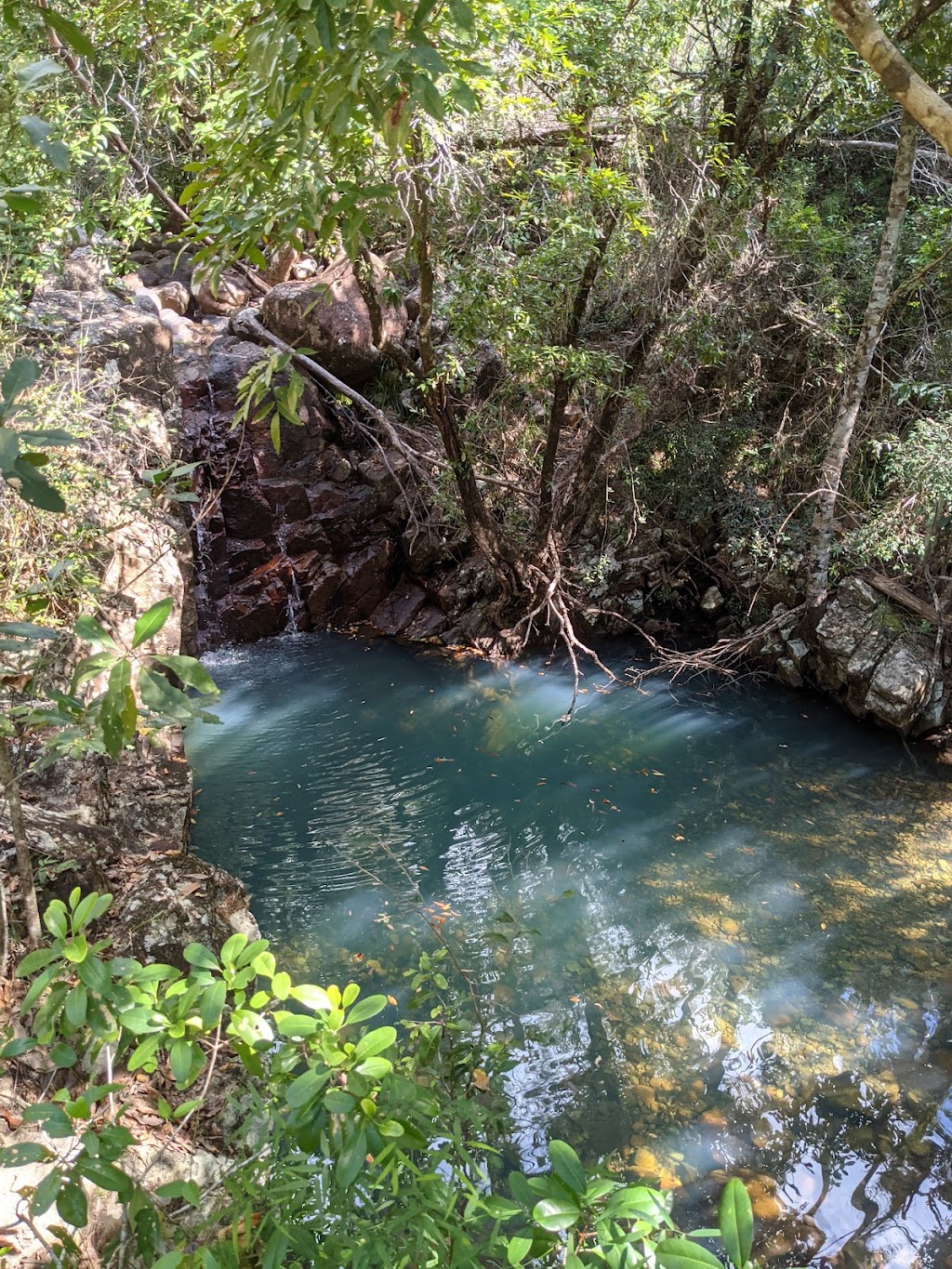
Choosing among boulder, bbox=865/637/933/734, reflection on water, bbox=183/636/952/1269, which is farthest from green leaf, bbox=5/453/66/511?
boulder, bbox=865/637/933/734

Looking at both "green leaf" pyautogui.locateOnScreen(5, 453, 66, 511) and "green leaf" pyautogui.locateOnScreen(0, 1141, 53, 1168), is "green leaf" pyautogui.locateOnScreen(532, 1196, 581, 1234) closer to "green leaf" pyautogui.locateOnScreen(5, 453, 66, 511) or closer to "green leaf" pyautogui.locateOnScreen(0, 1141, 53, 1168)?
"green leaf" pyautogui.locateOnScreen(0, 1141, 53, 1168)

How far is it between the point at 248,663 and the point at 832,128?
784 centimetres

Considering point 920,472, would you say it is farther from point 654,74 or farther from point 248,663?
point 248,663

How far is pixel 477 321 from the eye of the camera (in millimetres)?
6934

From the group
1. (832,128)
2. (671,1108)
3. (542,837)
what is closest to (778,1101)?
(671,1108)

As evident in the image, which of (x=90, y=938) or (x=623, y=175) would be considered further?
(x=623, y=175)

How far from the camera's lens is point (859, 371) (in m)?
6.96

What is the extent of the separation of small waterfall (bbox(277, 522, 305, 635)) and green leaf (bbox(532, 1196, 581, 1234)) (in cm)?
935

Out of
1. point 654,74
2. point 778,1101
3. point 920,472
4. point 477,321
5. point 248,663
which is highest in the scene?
point 654,74

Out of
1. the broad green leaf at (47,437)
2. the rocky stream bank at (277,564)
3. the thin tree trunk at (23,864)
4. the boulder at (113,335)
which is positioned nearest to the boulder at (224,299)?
the rocky stream bank at (277,564)

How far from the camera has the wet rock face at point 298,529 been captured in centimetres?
981

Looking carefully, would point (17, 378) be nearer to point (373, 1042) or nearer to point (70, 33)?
point (70, 33)

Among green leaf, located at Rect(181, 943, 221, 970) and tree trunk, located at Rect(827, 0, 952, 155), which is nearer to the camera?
green leaf, located at Rect(181, 943, 221, 970)

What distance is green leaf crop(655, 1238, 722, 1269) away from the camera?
949 mm
